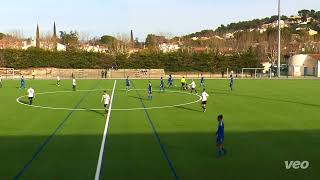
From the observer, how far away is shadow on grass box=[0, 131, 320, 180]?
14367 millimetres

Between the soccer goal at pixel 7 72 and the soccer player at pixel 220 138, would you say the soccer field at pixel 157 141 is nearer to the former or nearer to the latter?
the soccer player at pixel 220 138

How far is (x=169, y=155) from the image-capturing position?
55.6 feet

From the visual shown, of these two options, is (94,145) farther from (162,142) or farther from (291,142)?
(291,142)

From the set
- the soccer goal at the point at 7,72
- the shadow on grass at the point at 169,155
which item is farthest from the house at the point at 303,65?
the shadow on grass at the point at 169,155

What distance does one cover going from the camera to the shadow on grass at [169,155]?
1437cm

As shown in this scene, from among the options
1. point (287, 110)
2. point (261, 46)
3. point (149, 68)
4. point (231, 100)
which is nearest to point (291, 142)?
point (287, 110)

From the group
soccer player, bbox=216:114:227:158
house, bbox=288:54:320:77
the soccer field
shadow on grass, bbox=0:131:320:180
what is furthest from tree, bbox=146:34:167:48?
soccer player, bbox=216:114:227:158

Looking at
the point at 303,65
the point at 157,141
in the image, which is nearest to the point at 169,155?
the point at 157,141

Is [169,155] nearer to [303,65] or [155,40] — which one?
[303,65]

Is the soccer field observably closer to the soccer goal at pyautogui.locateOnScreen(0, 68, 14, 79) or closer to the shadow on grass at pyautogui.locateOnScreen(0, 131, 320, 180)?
the shadow on grass at pyautogui.locateOnScreen(0, 131, 320, 180)

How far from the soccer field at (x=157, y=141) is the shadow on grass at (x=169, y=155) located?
34 mm

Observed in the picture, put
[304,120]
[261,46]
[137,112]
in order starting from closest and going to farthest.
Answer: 1. [304,120]
2. [137,112]
3. [261,46]

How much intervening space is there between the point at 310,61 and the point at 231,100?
56553mm

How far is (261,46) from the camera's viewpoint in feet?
403
